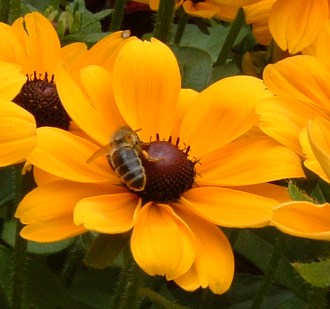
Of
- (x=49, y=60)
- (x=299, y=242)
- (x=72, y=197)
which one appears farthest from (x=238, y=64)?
(x=72, y=197)

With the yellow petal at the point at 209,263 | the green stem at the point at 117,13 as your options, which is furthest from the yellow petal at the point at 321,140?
the green stem at the point at 117,13

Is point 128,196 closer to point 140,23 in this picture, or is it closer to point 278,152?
point 278,152

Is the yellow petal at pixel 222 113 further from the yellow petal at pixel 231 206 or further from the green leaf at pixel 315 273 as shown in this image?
the green leaf at pixel 315 273

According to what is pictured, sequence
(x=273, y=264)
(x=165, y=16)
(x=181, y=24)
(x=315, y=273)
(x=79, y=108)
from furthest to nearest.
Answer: (x=181, y=24), (x=165, y=16), (x=273, y=264), (x=79, y=108), (x=315, y=273)

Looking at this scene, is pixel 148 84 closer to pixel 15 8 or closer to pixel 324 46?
pixel 324 46

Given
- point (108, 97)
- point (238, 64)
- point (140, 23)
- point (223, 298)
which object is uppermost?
point (108, 97)

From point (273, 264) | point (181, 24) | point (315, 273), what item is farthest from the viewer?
point (181, 24)

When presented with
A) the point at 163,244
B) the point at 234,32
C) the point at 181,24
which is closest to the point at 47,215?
the point at 163,244
